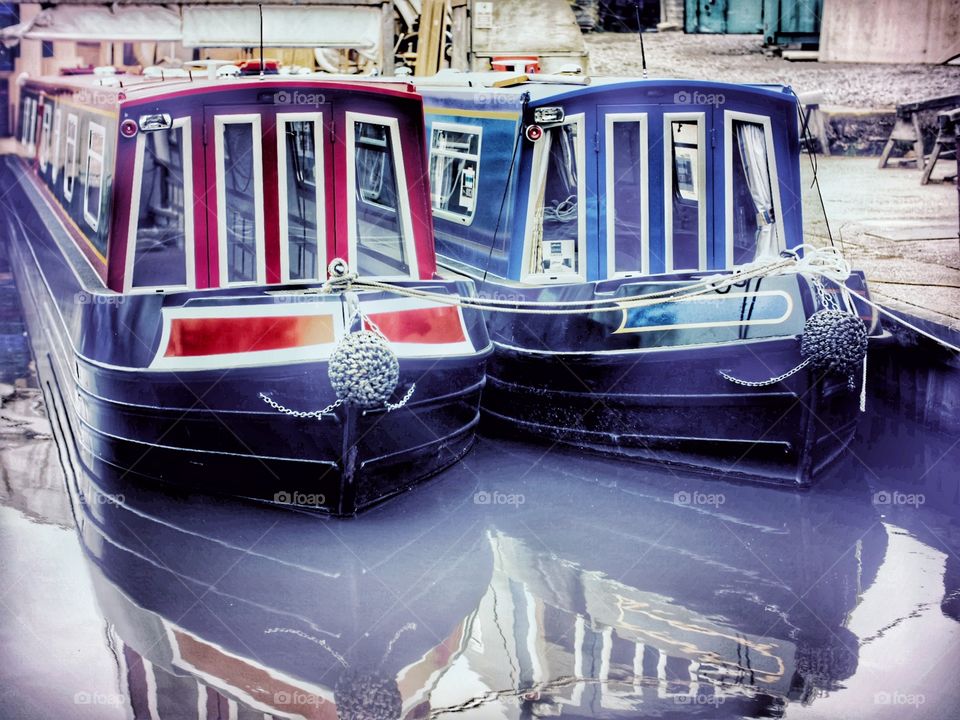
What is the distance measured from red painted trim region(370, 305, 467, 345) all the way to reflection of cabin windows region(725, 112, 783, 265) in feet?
6.07

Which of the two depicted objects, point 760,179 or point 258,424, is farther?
point 760,179

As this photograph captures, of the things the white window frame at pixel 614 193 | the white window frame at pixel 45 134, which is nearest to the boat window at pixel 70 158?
the white window frame at pixel 45 134

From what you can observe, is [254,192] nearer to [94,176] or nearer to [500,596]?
[94,176]

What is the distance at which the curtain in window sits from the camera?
7.09 m

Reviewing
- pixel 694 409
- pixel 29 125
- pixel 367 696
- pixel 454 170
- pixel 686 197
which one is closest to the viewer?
pixel 367 696

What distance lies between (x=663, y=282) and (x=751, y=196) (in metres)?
1.07

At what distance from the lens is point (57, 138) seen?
9.74 metres

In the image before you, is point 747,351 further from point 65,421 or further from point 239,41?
point 239,41

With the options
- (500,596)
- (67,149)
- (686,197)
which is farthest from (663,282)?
(67,149)

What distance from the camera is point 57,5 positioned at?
39.0 feet

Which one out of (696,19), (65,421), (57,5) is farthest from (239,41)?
(696,19)

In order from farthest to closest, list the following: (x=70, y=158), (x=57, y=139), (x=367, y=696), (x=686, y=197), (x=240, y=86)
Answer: (x=57, y=139)
(x=70, y=158)
(x=686, y=197)
(x=240, y=86)
(x=367, y=696)

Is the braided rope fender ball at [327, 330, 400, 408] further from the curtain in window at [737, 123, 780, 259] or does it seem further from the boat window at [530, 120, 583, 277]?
the curtain in window at [737, 123, 780, 259]

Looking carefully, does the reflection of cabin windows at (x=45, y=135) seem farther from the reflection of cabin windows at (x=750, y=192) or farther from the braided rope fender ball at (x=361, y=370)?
the reflection of cabin windows at (x=750, y=192)
